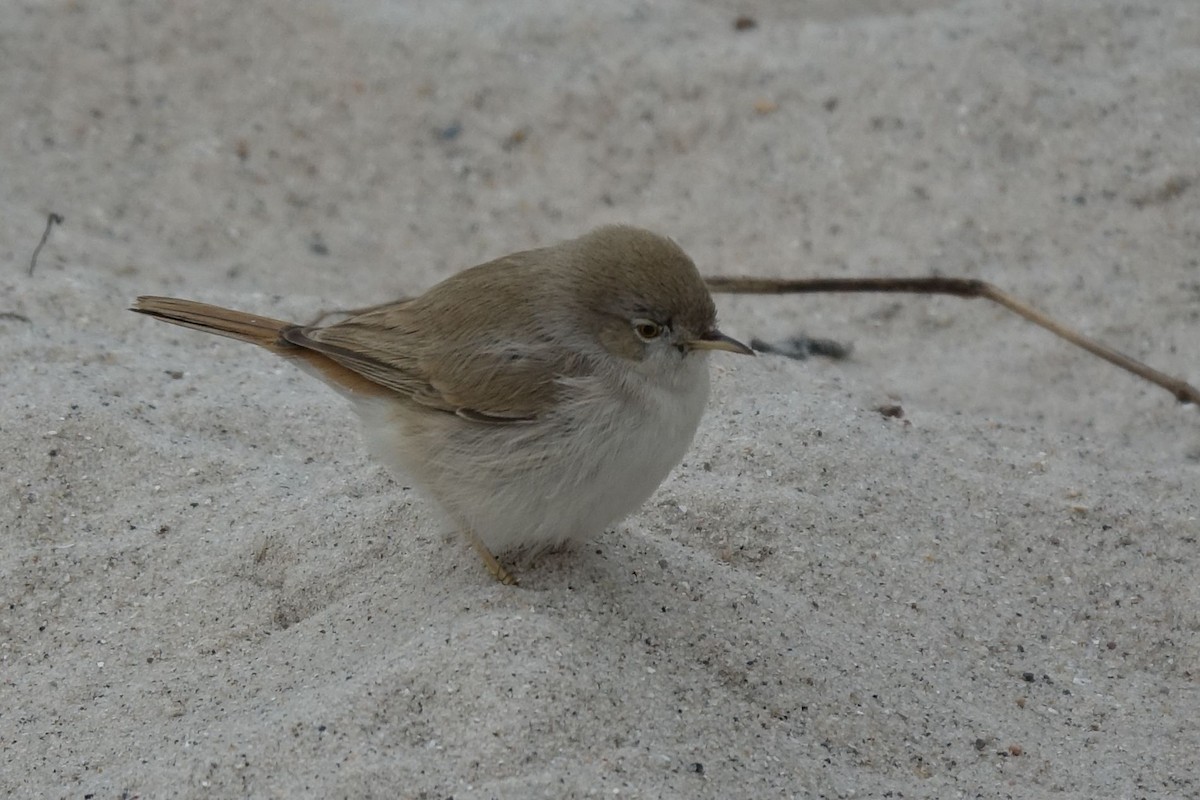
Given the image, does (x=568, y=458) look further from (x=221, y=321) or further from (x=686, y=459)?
(x=221, y=321)

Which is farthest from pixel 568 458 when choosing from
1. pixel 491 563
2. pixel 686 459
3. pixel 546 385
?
pixel 686 459

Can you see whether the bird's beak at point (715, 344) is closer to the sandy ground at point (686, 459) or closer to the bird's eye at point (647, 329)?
the bird's eye at point (647, 329)

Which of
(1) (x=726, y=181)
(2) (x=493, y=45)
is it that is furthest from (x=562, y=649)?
(2) (x=493, y=45)

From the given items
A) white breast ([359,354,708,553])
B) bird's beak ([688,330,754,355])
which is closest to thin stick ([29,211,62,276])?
white breast ([359,354,708,553])

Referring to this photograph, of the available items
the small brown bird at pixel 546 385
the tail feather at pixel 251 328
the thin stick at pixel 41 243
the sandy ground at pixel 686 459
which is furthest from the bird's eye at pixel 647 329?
the thin stick at pixel 41 243

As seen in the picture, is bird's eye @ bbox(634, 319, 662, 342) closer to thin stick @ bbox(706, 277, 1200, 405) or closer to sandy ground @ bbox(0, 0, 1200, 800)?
sandy ground @ bbox(0, 0, 1200, 800)
